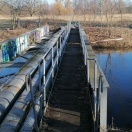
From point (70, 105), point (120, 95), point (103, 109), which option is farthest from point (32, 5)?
point (103, 109)

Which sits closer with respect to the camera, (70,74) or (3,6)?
(70,74)

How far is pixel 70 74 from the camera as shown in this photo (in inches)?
381

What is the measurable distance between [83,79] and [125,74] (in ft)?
29.2

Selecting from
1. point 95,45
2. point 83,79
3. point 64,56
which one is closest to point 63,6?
point 95,45

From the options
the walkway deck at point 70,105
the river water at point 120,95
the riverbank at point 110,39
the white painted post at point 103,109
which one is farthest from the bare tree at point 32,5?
the white painted post at point 103,109

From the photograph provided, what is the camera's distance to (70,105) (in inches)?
262

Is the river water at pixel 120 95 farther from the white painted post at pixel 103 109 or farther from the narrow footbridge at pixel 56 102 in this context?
the white painted post at pixel 103 109

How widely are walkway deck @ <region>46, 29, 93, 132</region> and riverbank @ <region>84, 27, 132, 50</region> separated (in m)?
21.8

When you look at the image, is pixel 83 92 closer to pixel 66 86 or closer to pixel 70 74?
pixel 66 86

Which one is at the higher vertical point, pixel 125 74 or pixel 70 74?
pixel 70 74

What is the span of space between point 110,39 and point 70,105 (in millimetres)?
27766

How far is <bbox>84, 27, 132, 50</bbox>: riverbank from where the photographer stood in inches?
1232

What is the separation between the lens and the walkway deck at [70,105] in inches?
221

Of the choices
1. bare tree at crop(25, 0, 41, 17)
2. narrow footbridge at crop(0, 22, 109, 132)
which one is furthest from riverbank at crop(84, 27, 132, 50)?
narrow footbridge at crop(0, 22, 109, 132)
